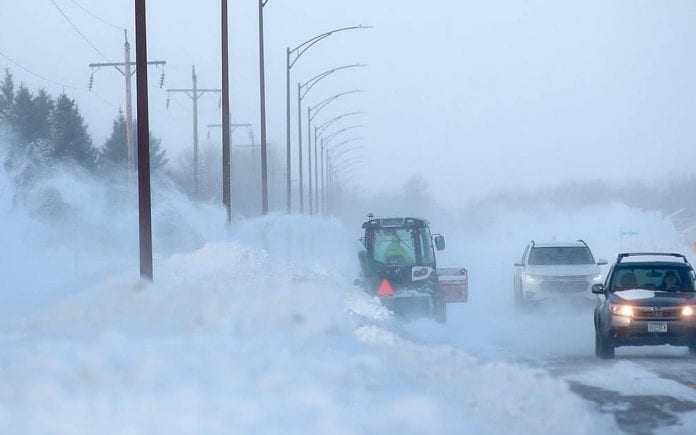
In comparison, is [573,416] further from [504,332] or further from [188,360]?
[504,332]

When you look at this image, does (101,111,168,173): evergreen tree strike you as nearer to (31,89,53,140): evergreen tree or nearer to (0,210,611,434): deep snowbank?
(31,89,53,140): evergreen tree

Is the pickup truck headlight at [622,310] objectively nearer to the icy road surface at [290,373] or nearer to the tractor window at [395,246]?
the icy road surface at [290,373]

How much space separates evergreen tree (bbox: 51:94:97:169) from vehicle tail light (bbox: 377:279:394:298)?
55.7 meters

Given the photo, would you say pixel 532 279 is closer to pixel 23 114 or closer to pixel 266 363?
pixel 266 363

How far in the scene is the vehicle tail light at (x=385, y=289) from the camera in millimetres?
29875

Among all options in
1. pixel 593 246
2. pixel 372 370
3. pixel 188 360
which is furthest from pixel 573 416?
pixel 593 246

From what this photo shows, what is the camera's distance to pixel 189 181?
134m

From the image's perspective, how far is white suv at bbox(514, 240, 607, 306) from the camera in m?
33.0

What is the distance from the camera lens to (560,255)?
3494 centimetres

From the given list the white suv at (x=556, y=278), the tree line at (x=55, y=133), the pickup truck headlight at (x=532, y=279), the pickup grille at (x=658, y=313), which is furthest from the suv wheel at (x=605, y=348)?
the tree line at (x=55, y=133)

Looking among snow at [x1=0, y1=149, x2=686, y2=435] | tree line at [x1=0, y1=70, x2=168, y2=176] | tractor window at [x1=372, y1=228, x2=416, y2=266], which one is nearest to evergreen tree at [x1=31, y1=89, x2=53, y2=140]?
tree line at [x1=0, y1=70, x2=168, y2=176]

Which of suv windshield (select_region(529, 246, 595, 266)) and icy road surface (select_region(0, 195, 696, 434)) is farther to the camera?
suv windshield (select_region(529, 246, 595, 266))

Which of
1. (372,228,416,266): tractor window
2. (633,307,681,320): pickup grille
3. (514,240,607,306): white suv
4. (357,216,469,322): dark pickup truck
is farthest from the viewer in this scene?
(514,240,607,306): white suv

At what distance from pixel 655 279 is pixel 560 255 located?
37.2ft
